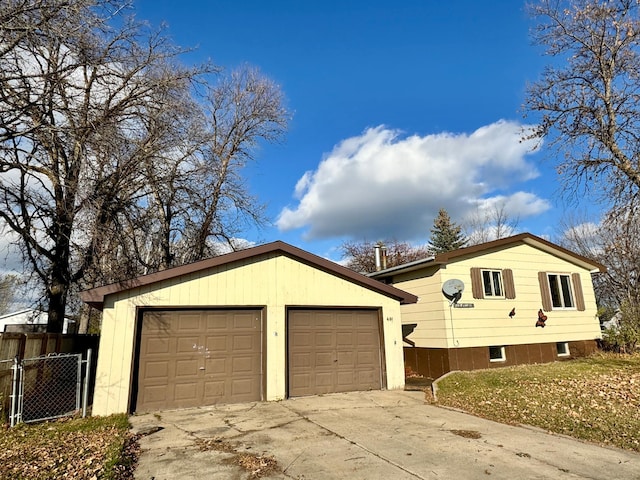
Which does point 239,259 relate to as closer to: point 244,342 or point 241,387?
point 244,342

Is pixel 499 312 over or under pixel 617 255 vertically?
under

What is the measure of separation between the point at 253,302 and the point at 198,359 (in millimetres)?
1801

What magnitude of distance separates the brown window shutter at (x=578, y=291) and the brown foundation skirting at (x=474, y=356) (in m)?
1.26

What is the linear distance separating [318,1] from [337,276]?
7804 millimetres

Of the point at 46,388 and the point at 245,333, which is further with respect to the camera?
the point at 245,333

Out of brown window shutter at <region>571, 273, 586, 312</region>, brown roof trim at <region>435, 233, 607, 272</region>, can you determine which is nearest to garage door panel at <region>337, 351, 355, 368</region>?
brown roof trim at <region>435, 233, 607, 272</region>

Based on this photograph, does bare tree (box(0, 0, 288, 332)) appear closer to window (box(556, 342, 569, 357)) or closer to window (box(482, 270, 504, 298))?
window (box(482, 270, 504, 298))

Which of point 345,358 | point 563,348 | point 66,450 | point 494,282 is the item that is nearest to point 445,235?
point 563,348

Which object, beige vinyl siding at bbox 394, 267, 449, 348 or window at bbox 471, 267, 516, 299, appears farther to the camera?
window at bbox 471, 267, 516, 299

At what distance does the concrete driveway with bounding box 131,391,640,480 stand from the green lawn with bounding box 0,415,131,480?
338mm

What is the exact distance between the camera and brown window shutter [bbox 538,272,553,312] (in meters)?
13.2

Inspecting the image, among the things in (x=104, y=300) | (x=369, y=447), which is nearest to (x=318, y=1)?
(x=104, y=300)

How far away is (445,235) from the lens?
3503 centimetres

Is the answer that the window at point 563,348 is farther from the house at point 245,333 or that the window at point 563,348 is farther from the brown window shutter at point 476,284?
the house at point 245,333
